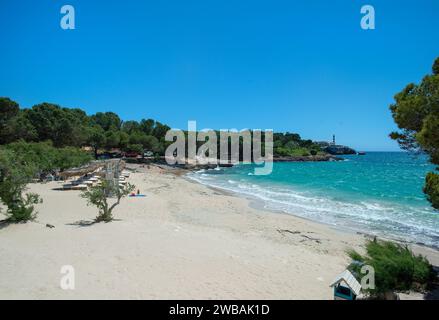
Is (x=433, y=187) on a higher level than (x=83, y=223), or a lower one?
higher

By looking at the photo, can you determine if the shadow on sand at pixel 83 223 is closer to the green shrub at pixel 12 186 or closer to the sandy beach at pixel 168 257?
the sandy beach at pixel 168 257

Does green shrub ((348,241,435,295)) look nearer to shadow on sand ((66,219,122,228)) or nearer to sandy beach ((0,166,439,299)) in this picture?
sandy beach ((0,166,439,299))

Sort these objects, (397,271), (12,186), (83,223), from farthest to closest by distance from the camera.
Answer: (83,223), (12,186), (397,271)

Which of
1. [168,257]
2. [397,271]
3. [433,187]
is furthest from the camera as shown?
[168,257]

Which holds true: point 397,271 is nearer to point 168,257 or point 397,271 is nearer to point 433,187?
point 433,187

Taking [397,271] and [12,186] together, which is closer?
[397,271]

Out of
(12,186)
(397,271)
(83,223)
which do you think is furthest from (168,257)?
(12,186)

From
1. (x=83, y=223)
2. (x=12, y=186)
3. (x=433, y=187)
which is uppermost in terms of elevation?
(x=433, y=187)

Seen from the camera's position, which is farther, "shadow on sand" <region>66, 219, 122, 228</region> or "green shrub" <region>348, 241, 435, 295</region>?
"shadow on sand" <region>66, 219, 122, 228</region>

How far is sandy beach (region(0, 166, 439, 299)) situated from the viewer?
5.71 metres

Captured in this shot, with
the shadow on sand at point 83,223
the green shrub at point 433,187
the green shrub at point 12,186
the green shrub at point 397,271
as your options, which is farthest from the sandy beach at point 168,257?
the green shrub at point 433,187

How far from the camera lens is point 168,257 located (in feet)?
25.1

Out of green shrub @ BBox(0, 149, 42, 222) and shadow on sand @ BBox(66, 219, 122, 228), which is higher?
green shrub @ BBox(0, 149, 42, 222)

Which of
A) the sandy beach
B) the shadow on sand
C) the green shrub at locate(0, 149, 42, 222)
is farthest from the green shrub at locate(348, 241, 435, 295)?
the green shrub at locate(0, 149, 42, 222)
